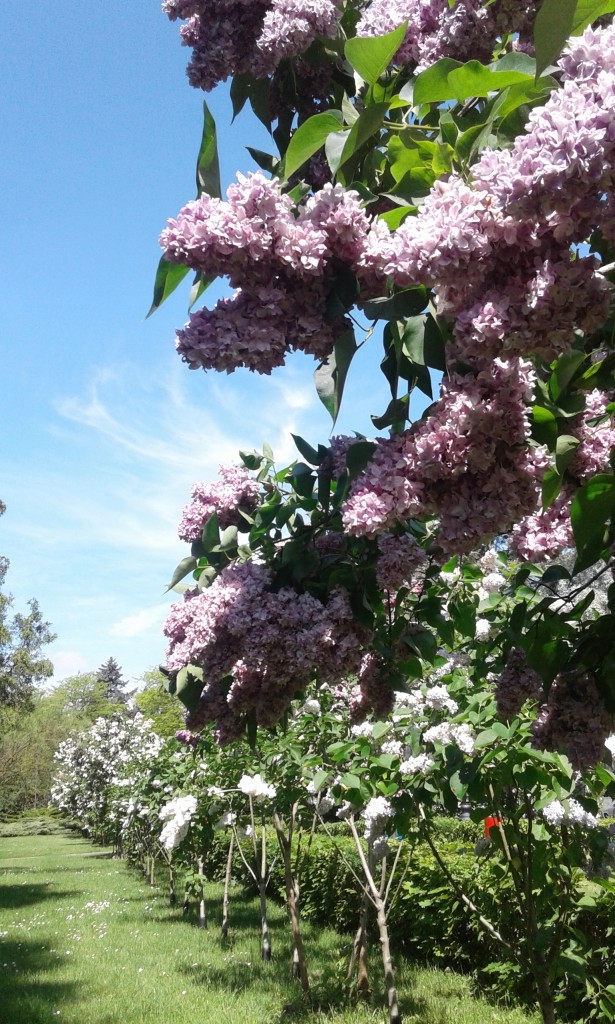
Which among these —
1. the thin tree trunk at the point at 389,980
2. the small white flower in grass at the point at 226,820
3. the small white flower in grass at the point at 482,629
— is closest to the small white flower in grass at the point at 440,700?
the small white flower in grass at the point at 482,629

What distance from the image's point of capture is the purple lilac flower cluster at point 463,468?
103 centimetres

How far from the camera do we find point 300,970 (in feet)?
21.0

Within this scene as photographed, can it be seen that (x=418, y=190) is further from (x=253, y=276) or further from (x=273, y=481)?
(x=273, y=481)

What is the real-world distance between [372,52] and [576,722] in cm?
141

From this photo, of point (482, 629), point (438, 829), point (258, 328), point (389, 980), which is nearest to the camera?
point (258, 328)

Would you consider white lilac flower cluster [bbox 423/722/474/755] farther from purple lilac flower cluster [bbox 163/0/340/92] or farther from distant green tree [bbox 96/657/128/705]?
distant green tree [bbox 96/657/128/705]

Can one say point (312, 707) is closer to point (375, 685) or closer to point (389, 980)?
point (389, 980)

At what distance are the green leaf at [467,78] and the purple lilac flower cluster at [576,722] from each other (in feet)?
4.11

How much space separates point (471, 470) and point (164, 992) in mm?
7583

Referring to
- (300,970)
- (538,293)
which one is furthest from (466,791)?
(300,970)

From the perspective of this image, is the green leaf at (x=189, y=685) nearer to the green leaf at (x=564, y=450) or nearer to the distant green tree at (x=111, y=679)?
the green leaf at (x=564, y=450)

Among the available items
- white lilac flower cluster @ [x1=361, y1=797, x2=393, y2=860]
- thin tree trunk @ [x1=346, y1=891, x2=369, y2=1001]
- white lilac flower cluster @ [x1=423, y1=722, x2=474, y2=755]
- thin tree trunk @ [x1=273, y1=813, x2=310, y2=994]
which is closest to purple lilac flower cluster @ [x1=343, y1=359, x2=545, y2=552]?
white lilac flower cluster @ [x1=423, y1=722, x2=474, y2=755]

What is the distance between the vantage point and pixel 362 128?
1.23 m

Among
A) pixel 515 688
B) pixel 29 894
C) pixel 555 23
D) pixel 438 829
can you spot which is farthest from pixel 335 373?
pixel 29 894
